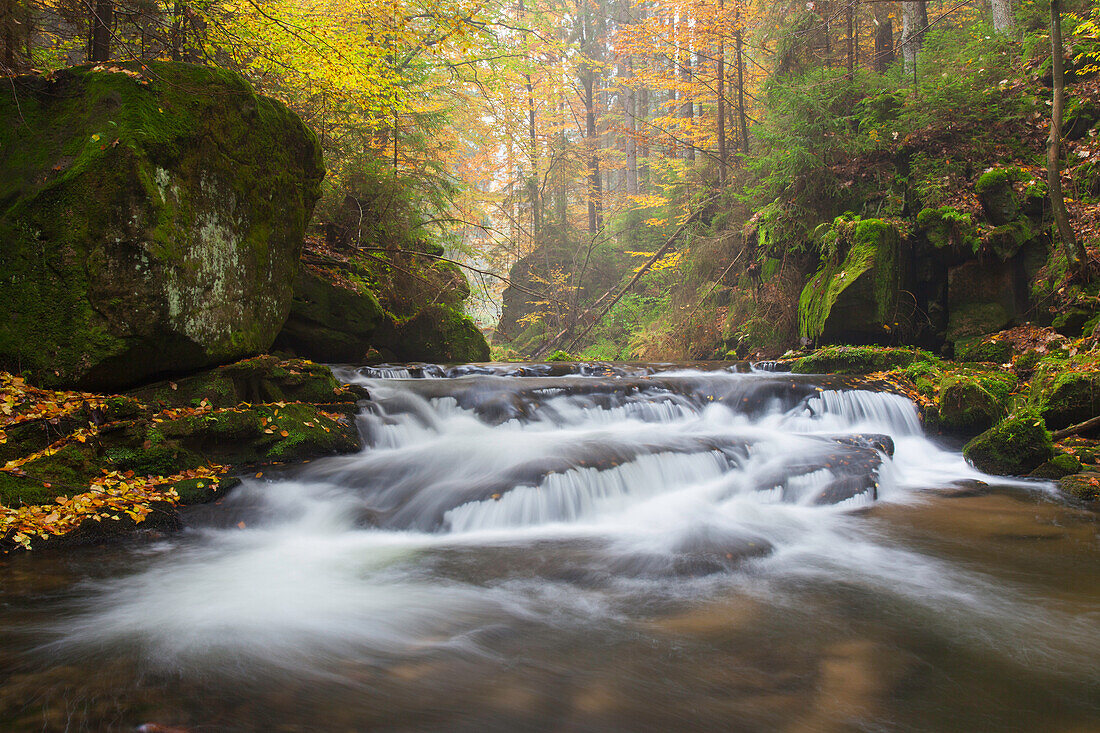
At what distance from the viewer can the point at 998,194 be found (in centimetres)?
930

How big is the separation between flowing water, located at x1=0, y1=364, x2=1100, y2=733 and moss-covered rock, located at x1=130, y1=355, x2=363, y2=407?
2.22 feet

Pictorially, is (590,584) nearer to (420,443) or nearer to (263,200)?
(420,443)

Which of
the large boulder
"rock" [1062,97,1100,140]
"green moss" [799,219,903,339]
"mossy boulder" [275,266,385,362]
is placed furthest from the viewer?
"green moss" [799,219,903,339]

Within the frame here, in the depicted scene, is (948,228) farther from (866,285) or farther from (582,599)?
(582,599)

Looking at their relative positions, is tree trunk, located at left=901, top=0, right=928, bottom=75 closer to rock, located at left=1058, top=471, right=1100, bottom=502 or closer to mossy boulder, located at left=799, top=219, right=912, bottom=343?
mossy boulder, located at left=799, top=219, right=912, bottom=343

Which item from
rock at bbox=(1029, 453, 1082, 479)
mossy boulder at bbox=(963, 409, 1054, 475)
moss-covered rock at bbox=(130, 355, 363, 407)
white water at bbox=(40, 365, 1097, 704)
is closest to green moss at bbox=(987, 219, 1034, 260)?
white water at bbox=(40, 365, 1097, 704)

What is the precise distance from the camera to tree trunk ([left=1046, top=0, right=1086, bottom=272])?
720 centimetres

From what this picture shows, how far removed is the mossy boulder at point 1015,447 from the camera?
18.7 ft

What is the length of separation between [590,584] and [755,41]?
585 inches

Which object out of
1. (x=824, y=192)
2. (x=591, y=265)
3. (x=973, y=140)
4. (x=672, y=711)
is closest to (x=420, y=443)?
(x=672, y=711)

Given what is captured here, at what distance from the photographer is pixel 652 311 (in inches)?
714

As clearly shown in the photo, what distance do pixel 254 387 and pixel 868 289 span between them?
9.71m

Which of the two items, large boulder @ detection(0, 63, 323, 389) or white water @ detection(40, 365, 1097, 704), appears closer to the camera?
white water @ detection(40, 365, 1097, 704)

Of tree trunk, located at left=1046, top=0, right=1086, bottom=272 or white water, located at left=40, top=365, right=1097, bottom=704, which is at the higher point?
tree trunk, located at left=1046, top=0, right=1086, bottom=272
